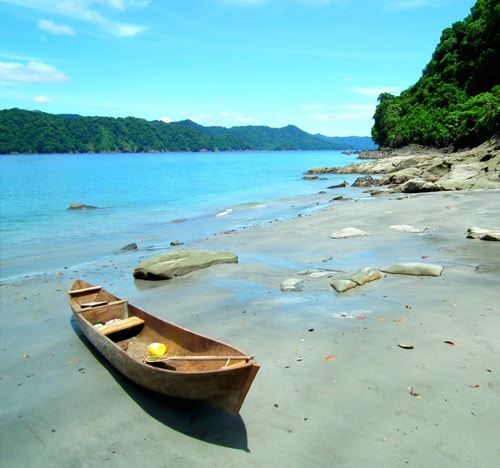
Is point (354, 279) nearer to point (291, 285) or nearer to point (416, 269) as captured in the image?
point (291, 285)

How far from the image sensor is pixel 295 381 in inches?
174

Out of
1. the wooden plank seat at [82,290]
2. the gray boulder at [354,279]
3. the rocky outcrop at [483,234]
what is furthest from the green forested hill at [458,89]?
the wooden plank seat at [82,290]

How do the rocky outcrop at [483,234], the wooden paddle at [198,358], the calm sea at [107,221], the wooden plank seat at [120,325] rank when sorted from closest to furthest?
the wooden paddle at [198,358] < the wooden plank seat at [120,325] < the rocky outcrop at [483,234] < the calm sea at [107,221]

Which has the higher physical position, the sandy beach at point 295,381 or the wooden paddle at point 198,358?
the wooden paddle at point 198,358

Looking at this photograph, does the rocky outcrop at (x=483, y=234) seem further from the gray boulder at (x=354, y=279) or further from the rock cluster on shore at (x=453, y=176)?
the rock cluster on shore at (x=453, y=176)

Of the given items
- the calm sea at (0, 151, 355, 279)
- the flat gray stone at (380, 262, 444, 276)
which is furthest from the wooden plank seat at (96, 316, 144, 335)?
the calm sea at (0, 151, 355, 279)

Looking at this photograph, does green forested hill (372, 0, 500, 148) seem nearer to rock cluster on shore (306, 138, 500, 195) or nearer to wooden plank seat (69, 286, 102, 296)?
rock cluster on shore (306, 138, 500, 195)

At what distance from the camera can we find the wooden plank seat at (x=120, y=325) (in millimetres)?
5715

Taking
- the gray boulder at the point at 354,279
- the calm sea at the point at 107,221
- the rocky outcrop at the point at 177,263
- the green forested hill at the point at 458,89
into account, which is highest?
the green forested hill at the point at 458,89

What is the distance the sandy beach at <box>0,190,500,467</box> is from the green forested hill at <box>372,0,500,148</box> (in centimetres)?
4176

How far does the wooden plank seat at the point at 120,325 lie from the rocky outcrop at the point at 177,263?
350 centimetres

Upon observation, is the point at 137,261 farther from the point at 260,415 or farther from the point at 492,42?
the point at 492,42

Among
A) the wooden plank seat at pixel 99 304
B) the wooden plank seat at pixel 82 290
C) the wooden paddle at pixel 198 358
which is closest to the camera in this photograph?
the wooden paddle at pixel 198 358

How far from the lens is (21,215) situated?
25844 mm
